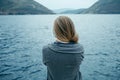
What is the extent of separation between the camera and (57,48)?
363cm

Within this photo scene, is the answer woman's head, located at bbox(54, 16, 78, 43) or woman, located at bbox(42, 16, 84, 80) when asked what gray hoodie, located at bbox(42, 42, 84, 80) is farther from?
woman's head, located at bbox(54, 16, 78, 43)

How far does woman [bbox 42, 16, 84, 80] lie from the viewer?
362cm

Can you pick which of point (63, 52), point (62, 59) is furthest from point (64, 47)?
point (62, 59)

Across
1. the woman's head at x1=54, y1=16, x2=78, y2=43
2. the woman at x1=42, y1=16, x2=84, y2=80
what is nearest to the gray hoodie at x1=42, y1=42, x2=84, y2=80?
the woman at x1=42, y1=16, x2=84, y2=80

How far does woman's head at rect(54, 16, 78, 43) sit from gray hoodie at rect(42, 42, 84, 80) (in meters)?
0.11

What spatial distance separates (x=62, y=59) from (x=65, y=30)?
1.71ft

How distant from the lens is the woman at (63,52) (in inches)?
143

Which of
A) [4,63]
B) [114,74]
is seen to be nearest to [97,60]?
[114,74]

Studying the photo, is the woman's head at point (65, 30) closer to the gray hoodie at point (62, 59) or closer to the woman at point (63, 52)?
the woman at point (63, 52)

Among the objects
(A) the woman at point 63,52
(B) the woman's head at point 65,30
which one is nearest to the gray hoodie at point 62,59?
(A) the woman at point 63,52

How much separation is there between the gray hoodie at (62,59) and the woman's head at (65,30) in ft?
0.36

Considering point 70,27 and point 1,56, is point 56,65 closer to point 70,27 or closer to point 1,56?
point 70,27

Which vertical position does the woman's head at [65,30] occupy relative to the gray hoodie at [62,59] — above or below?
above

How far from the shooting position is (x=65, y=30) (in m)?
3.61
